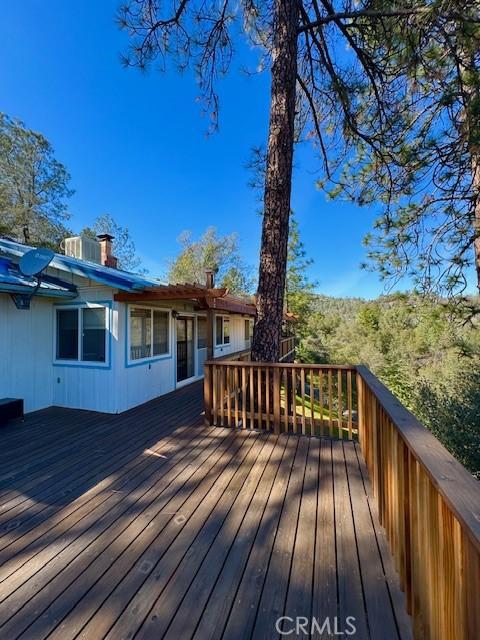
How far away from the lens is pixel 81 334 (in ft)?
19.1

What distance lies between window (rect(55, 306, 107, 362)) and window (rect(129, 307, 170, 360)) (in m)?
0.54

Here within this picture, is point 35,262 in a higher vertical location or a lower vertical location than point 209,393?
higher

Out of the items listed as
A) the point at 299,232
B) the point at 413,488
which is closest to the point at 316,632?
the point at 413,488

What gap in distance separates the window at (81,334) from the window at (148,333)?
0.54 metres

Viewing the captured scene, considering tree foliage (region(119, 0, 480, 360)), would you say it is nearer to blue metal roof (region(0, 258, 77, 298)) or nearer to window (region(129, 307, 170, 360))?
window (region(129, 307, 170, 360))

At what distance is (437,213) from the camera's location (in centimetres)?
525

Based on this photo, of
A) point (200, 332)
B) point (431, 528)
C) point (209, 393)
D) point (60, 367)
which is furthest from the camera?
point (200, 332)

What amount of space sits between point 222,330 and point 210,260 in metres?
12.4

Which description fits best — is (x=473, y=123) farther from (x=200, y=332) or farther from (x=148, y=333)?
(x=200, y=332)

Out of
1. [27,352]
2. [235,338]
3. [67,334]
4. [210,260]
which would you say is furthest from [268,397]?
[210,260]

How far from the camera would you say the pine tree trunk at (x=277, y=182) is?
4.88 meters

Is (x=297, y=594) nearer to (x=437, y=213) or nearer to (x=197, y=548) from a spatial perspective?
(x=197, y=548)

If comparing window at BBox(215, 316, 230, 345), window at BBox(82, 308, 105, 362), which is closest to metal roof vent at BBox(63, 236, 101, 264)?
window at BBox(82, 308, 105, 362)

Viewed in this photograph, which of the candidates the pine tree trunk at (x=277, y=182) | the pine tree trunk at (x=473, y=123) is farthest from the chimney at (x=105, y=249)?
the pine tree trunk at (x=473, y=123)
